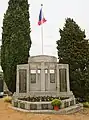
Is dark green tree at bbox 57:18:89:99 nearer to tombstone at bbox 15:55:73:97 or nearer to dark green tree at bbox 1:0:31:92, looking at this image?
tombstone at bbox 15:55:73:97

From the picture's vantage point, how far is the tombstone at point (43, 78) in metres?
15.8

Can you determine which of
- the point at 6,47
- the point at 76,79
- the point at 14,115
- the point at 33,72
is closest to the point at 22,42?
the point at 6,47

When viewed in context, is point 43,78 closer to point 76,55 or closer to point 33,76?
point 33,76

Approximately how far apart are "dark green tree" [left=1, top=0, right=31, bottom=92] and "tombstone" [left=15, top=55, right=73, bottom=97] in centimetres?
104

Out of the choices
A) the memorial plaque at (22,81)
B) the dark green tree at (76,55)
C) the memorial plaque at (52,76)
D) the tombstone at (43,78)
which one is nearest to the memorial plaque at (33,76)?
the tombstone at (43,78)

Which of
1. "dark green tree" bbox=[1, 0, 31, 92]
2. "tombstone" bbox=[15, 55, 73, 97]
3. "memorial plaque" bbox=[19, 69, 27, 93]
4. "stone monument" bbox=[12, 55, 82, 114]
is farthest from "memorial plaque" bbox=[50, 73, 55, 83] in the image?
"dark green tree" bbox=[1, 0, 31, 92]

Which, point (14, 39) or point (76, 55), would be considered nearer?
point (14, 39)

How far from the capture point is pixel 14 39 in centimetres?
1691

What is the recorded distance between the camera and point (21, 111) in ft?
42.6

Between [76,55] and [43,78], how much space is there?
350 centimetres

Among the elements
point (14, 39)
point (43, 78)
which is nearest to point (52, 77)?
point (43, 78)

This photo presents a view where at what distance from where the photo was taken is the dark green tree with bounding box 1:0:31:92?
55.2 ft

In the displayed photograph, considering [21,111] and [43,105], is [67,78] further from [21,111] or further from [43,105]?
[21,111]

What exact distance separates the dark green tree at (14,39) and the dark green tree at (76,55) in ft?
9.68
